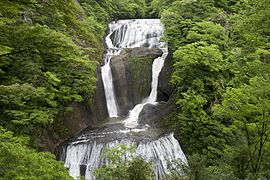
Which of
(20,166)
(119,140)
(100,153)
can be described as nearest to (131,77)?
(119,140)

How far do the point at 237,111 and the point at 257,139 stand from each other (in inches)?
53.3

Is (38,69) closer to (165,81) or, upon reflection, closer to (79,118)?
(79,118)

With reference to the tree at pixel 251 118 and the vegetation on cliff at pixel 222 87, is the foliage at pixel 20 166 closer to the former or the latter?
the vegetation on cliff at pixel 222 87

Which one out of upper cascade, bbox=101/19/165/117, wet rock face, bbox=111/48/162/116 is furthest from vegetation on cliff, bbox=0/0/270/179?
upper cascade, bbox=101/19/165/117

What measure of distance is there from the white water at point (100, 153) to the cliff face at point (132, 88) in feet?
9.18

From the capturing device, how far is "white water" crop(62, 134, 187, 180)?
40.3 ft

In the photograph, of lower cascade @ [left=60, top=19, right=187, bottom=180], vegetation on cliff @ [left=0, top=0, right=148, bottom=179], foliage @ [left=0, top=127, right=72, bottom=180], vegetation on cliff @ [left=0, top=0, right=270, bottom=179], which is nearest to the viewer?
foliage @ [left=0, top=127, right=72, bottom=180]

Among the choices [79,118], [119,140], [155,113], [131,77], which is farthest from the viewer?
[131,77]

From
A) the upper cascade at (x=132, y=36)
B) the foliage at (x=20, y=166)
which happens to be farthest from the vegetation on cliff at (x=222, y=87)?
the foliage at (x=20, y=166)

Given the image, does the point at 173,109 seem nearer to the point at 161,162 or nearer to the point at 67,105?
the point at 161,162

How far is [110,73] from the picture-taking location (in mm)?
19203

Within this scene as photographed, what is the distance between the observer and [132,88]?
19500 mm

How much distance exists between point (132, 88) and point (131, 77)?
2.70ft

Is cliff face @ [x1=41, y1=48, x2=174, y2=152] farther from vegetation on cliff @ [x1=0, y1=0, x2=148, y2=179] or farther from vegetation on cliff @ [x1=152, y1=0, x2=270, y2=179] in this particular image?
vegetation on cliff @ [x1=152, y1=0, x2=270, y2=179]
